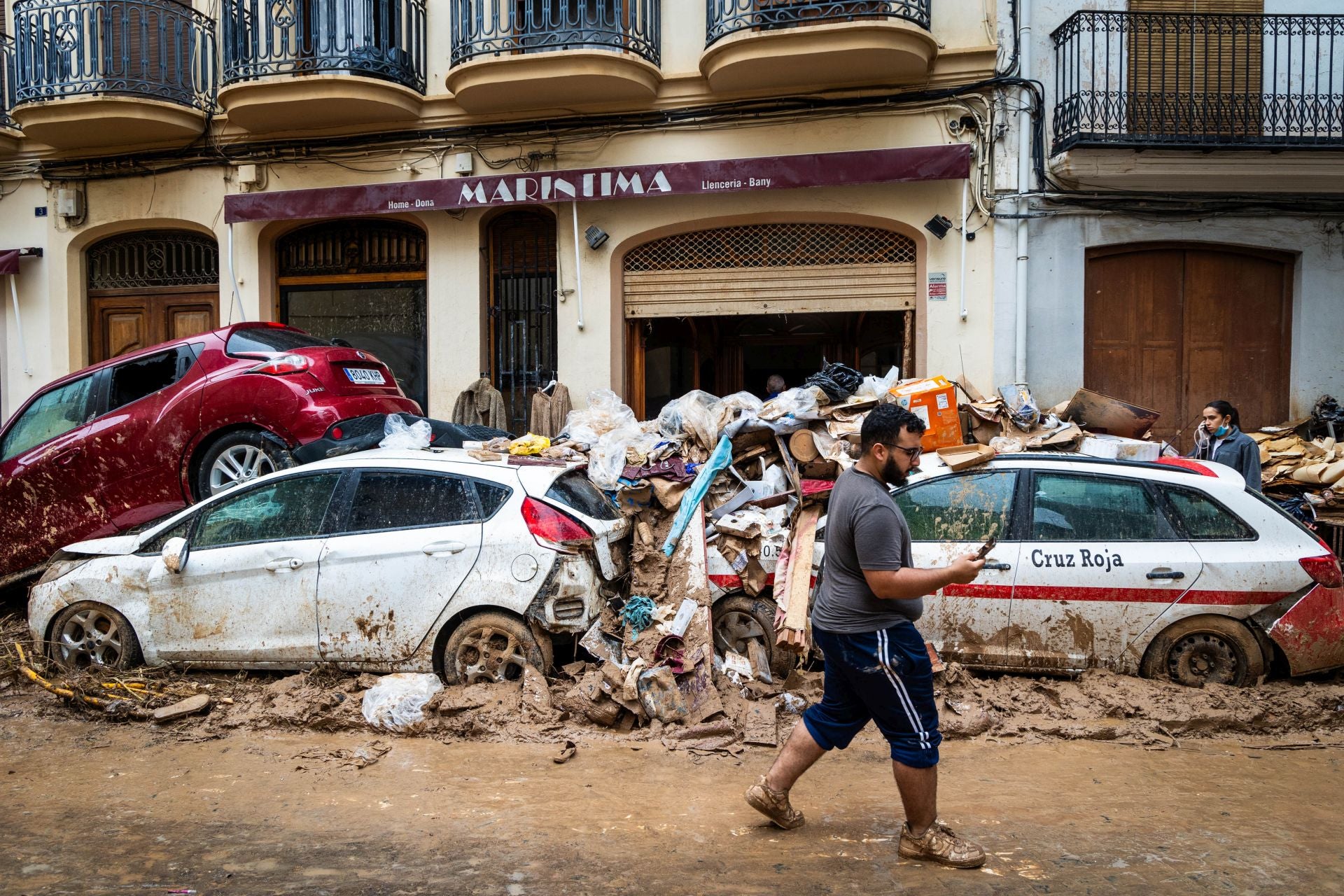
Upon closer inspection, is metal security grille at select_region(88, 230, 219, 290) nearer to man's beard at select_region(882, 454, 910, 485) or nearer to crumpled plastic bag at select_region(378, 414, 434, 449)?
crumpled plastic bag at select_region(378, 414, 434, 449)

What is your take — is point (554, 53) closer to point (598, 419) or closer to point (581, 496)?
point (598, 419)

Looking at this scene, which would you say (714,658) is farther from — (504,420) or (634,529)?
(504,420)

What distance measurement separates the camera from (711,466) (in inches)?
272

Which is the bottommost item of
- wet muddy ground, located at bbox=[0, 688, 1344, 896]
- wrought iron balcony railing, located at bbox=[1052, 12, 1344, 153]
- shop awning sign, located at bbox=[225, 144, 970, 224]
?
wet muddy ground, located at bbox=[0, 688, 1344, 896]

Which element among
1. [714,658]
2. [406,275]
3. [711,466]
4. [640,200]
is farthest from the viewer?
[406,275]

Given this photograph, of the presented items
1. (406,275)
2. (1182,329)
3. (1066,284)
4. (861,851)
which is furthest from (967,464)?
(406,275)

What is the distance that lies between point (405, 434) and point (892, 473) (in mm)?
4722

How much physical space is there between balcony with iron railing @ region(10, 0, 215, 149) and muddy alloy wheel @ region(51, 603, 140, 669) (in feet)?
25.4

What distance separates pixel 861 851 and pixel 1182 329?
8522 millimetres

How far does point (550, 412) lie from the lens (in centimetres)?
1105

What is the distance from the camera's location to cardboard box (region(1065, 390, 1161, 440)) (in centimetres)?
878

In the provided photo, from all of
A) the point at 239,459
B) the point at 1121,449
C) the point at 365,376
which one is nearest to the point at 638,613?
the point at 365,376

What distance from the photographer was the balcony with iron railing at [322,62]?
11.0m

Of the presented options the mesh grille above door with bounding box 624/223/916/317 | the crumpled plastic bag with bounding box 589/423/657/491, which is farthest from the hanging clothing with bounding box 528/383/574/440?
the crumpled plastic bag with bounding box 589/423/657/491
